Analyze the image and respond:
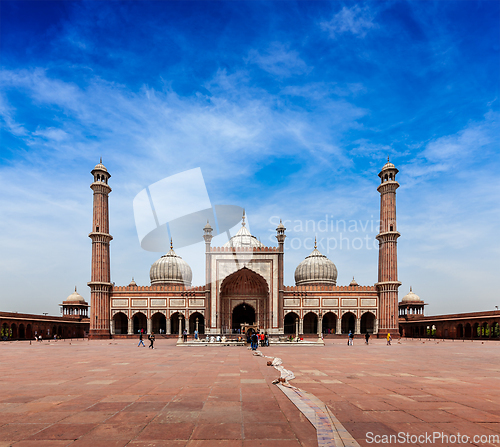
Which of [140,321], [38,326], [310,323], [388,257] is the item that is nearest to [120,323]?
[140,321]

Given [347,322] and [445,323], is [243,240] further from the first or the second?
[445,323]

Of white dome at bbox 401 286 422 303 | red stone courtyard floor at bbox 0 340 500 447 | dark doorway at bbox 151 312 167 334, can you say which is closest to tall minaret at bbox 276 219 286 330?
dark doorway at bbox 151 312 167 334

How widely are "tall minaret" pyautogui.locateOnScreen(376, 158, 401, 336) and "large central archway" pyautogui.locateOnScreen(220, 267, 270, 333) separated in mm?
13236

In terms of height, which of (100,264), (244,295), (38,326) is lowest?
(38,326)

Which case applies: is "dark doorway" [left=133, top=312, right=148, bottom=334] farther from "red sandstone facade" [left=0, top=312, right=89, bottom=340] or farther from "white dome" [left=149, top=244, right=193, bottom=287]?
"red sandstone facade" [left=0, top=312, right=89, bottom=340]

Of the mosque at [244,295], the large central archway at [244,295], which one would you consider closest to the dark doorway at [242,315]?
the mosque at [244,295]

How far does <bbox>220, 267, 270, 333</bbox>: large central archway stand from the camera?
4619cm

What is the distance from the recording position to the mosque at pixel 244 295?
44.4 metres

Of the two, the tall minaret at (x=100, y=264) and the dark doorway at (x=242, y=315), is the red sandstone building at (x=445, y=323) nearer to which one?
the dark doorway at (x=242, y=315)

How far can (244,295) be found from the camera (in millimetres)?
47062

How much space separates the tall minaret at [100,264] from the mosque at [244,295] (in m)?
0.11

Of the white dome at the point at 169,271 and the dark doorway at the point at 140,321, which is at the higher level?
the white dome at the point at 169,271

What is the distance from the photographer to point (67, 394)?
326 inches

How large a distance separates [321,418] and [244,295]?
136 feet
